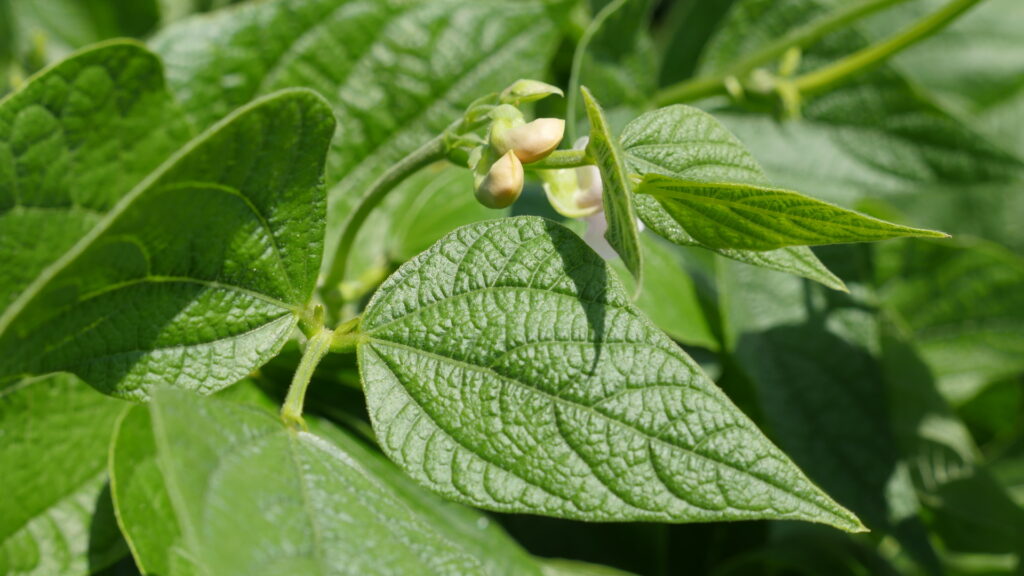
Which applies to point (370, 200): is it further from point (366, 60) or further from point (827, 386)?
point (827, 386)

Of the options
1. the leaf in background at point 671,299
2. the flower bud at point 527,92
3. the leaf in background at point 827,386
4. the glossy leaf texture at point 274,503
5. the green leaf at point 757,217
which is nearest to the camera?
the glossy leaf texture at point 274,503

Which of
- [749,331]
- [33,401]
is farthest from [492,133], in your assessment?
[749,331]

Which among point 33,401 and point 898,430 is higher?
point 33,401

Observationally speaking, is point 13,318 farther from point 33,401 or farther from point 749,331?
point 749,331

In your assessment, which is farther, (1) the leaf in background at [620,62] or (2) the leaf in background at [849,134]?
(2) the leaf in background at [849,134]

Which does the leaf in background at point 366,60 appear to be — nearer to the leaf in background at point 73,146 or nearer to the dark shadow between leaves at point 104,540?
the leaf in background at point 73,146

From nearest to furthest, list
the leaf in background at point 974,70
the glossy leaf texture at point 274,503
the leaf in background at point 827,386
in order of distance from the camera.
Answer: the glossy leaf texture at point 274,503 → the leaf in background at point 827,386 → the leaf in background at point 974,70

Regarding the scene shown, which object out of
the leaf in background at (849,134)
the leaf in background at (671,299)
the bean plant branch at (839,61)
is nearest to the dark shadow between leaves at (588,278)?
the leaf in background at (671,299)

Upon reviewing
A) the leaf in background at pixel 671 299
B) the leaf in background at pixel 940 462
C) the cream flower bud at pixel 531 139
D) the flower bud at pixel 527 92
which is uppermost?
the flower bud at pixel 527 92
